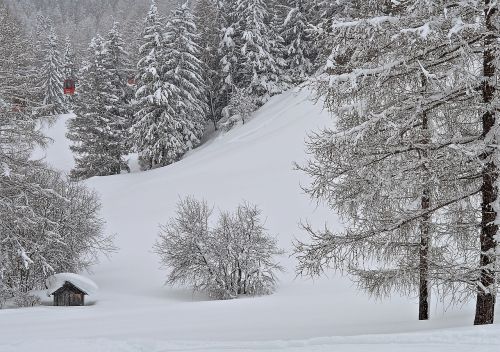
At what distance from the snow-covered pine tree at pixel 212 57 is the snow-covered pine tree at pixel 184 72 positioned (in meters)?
3.43

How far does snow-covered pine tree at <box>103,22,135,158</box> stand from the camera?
114 feet

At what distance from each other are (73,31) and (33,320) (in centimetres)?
10721

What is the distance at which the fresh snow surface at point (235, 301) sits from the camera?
6887 mm

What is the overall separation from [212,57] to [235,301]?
A: 2792cm

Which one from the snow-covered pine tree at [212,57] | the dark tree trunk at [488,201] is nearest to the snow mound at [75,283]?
the dark tree trunk at [488,201]

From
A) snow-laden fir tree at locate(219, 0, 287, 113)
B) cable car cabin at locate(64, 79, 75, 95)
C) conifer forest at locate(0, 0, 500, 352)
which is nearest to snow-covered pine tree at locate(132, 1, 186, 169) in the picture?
conifer forest at locate(0, 0, 500, 352)

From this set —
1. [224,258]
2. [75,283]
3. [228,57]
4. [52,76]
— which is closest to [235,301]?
[224,258]

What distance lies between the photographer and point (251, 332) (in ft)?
29.5

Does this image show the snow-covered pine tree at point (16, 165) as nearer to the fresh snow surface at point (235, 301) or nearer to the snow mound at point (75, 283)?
the snow mound at point (75, 283)

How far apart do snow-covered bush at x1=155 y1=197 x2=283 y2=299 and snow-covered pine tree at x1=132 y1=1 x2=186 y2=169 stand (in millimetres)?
14508

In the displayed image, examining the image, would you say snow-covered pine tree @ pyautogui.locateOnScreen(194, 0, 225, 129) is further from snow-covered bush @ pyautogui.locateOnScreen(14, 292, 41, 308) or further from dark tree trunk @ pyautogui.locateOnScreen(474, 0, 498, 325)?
dark tree trunk @ pyautogui.locateOnScreen(474, 0, 498, 325)

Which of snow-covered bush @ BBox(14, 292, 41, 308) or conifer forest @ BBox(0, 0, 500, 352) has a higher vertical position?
conifer forest @ BBox(0, 0, 500, 352)

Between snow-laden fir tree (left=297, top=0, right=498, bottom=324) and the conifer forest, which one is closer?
snow-laden fir tree (left=297, top=0, right=498, bottom=324)

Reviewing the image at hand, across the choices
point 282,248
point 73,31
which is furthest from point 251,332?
point 73,31
